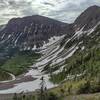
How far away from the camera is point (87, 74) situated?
17650 cm

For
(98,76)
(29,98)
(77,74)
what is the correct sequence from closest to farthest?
(29,98), (98,76), (77,74)

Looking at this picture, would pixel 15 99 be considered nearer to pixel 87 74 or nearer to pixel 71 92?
pixel 71 92

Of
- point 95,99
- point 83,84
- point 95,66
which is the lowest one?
point 95,99

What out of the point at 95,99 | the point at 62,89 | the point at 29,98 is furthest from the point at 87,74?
the point at 95,99

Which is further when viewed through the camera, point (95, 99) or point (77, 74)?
point (77, 74)

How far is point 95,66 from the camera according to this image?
7259 inches

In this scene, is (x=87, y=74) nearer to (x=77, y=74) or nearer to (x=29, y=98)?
(x=77, y=74)

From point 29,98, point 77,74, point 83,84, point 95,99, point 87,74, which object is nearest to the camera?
point 95,99

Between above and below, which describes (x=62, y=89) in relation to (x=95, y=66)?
below

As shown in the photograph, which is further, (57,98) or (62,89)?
(62,89)

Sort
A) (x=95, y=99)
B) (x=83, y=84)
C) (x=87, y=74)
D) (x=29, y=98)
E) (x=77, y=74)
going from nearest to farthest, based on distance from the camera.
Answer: (x=95, y=99)
(x=29, y=98)
(x=83, y=84)
(x=87, y=74)
(x=77, y=74)

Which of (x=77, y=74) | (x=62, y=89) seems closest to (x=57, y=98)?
(x=62, y=89)

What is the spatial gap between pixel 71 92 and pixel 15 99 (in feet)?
84.8

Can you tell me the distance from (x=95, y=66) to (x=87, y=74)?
10.3 m
